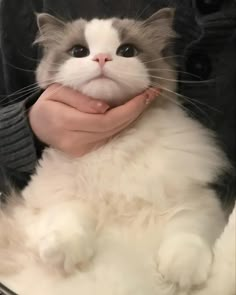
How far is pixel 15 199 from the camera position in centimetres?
106

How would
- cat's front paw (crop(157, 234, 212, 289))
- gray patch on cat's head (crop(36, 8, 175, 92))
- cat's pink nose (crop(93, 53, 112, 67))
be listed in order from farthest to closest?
1. gray patch on cat's head (crop(36, 8, 175, 92))
2. cat's pink nose (crop(93, 53, 112, 67))
3. cat's front paw (crop(157, 234, 212, 289))

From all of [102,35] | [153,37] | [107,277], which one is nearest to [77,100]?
[102,35]

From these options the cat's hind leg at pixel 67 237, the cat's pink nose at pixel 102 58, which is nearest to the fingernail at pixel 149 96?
the cat's pink nose at pixel 102 58

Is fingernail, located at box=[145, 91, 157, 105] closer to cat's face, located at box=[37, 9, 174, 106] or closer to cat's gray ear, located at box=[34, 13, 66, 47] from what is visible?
cat's face, located at box=[37, 9, 174, 106]

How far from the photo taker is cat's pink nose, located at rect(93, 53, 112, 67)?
919 millimetres

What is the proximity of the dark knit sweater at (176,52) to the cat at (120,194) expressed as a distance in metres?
0.06

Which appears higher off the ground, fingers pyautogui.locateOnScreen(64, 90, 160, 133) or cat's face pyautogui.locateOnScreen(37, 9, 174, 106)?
cat's face pyautogui.locateOnScreen(37, 9, 174, 106)

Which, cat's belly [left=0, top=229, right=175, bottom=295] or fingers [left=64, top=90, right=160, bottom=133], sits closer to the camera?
cat's belly [left=0, top=229, right=175, bottom=295]

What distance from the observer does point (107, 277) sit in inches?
33.4

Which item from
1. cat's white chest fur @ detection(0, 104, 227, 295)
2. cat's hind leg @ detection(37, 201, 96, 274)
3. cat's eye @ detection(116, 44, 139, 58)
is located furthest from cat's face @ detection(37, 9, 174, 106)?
cat's hind leg @ detection(37, 201, 96, 274)

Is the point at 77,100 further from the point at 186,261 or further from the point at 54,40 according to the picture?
the point at 186,261

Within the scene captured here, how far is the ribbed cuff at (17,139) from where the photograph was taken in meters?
1.10

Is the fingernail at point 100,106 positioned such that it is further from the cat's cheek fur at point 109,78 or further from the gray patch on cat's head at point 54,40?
the gray patch on cat's head at point 54,40

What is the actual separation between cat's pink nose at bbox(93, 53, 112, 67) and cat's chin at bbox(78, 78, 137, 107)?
0.11 ft
